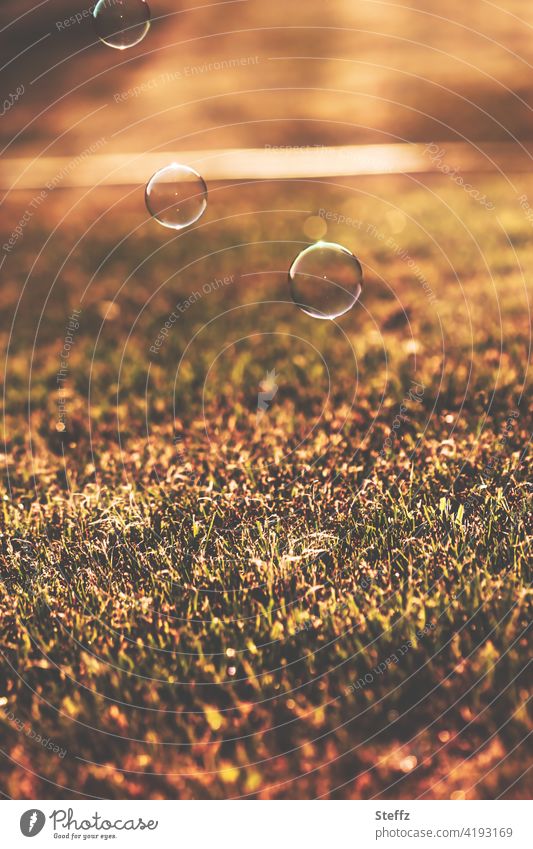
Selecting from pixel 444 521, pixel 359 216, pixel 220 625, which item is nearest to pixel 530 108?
pixel 359 216

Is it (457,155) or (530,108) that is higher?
(530,108)

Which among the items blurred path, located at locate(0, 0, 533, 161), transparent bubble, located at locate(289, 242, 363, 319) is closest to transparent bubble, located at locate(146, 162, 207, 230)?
transparent bubble, located at locate(289, 242, 363, 319)

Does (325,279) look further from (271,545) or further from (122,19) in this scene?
(122,19)

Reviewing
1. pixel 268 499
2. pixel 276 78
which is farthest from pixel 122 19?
pixel 276 78

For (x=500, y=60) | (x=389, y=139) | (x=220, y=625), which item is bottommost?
(x=220, y=625)

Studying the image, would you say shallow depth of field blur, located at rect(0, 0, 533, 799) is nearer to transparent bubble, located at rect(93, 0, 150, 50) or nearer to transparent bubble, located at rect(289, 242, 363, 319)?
transparent bubble, located at rect(289, 242, 363, 319)

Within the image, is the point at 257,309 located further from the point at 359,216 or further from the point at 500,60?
the point at 500,60
